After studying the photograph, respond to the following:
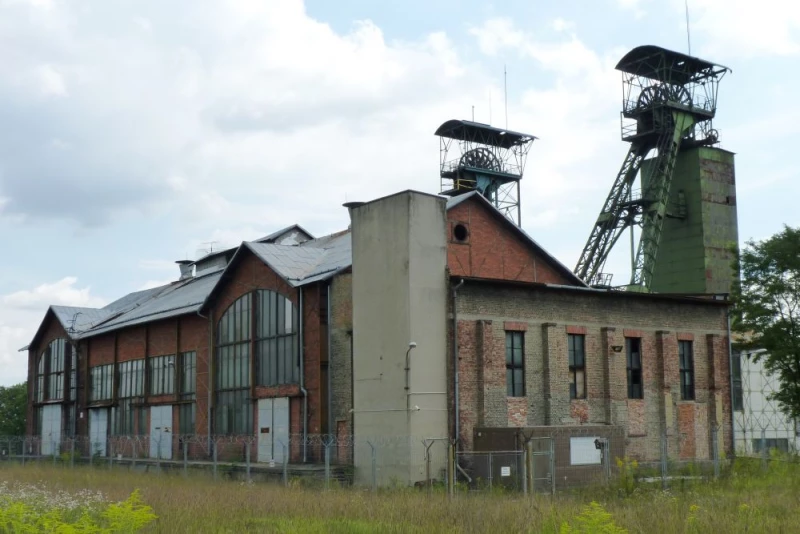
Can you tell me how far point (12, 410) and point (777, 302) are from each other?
57697 millimetres

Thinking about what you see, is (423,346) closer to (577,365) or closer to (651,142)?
(577,365)

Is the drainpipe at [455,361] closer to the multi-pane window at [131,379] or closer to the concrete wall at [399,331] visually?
the concrete wall at [399,331]

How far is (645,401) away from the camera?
32.3 metres

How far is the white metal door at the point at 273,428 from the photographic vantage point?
32875mm

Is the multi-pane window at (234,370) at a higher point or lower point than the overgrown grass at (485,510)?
higher

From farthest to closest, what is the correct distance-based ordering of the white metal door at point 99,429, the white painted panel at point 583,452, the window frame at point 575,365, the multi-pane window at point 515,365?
the white metal door at point 99,429, the window frame at point 575,365, the multi-pane window at point 515,365, the white painted panel at point 583,452

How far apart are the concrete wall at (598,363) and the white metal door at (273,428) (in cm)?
803

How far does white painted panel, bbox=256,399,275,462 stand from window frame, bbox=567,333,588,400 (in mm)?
10809

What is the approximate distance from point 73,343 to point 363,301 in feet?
85.7

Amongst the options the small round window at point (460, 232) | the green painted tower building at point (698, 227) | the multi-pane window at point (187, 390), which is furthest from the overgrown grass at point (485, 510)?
the green painted tower building at point (698, 227)

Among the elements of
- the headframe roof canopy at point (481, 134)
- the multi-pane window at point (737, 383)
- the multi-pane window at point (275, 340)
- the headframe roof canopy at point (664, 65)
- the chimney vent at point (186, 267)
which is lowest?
the multi-pane window at point (737, 383)

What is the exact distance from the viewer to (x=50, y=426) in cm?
5169

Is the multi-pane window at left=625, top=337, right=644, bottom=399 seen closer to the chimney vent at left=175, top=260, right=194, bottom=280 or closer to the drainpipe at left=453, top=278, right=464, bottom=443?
the drainpipe at left=453, top=278, right=464, bottom=443

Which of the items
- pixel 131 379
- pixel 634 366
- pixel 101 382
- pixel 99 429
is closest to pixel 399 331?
pixel 634 366
